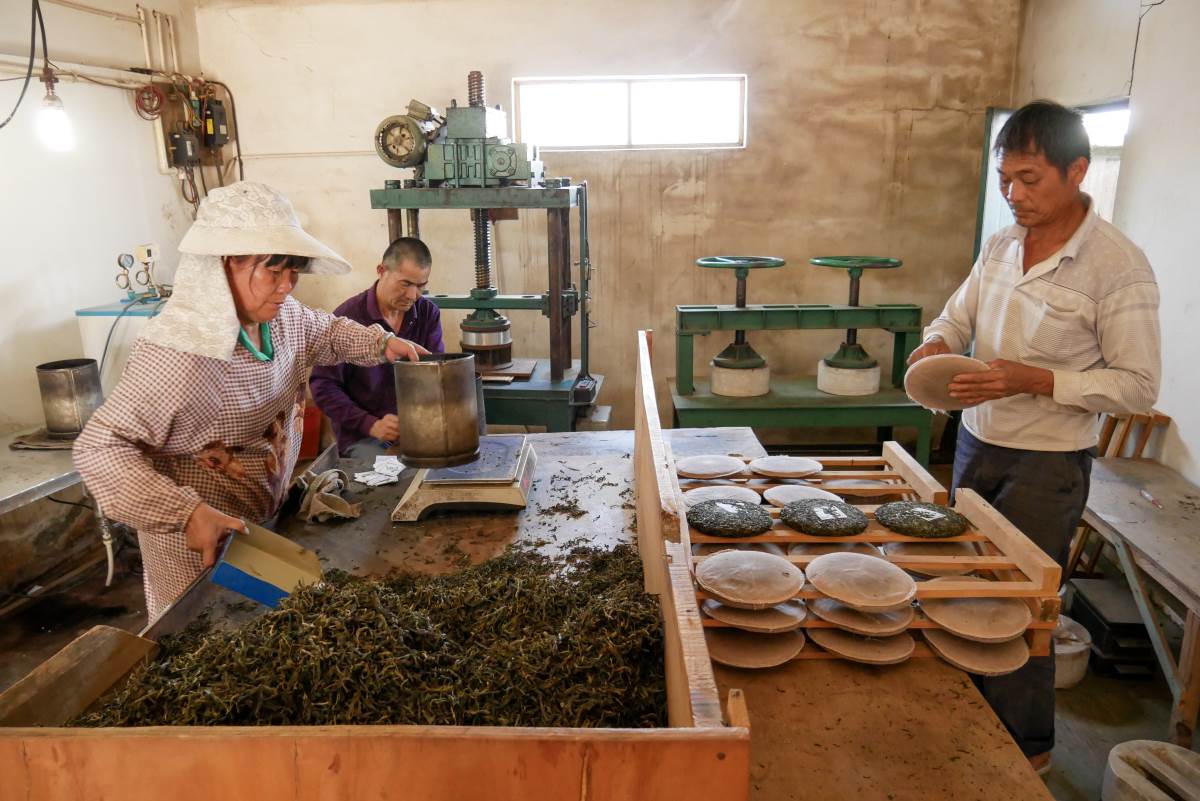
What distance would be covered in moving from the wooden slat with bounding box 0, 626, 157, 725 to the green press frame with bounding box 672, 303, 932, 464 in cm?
319

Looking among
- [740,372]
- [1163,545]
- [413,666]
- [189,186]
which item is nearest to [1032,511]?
[1163,545]

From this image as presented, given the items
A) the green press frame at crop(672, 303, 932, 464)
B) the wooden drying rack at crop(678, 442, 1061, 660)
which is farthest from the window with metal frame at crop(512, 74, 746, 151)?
the wooden drying rack at crop(678, 442, 1061, 660)

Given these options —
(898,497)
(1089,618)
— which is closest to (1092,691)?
(1089,618)

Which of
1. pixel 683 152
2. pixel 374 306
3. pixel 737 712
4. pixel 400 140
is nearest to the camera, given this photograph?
pixel 737 712

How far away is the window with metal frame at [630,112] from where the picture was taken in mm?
5164

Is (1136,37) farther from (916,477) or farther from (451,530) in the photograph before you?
(451,530)

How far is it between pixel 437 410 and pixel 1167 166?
11.6 ft

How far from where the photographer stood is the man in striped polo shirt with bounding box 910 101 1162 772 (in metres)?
1.89

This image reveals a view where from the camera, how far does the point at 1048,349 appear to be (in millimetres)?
2020

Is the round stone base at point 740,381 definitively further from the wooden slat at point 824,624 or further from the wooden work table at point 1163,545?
the wooden slat at point 824,624

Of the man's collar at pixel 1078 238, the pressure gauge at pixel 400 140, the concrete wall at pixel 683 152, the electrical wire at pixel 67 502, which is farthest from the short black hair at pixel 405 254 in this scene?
the electrical wire at pixel 67 502

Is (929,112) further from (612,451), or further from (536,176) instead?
(612,451)

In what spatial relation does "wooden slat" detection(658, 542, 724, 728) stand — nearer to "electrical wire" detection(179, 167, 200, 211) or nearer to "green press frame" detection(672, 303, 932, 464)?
"green press frame" detection(672, 303, 932, 464)

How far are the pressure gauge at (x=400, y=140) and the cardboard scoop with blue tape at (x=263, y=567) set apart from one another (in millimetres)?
2264
